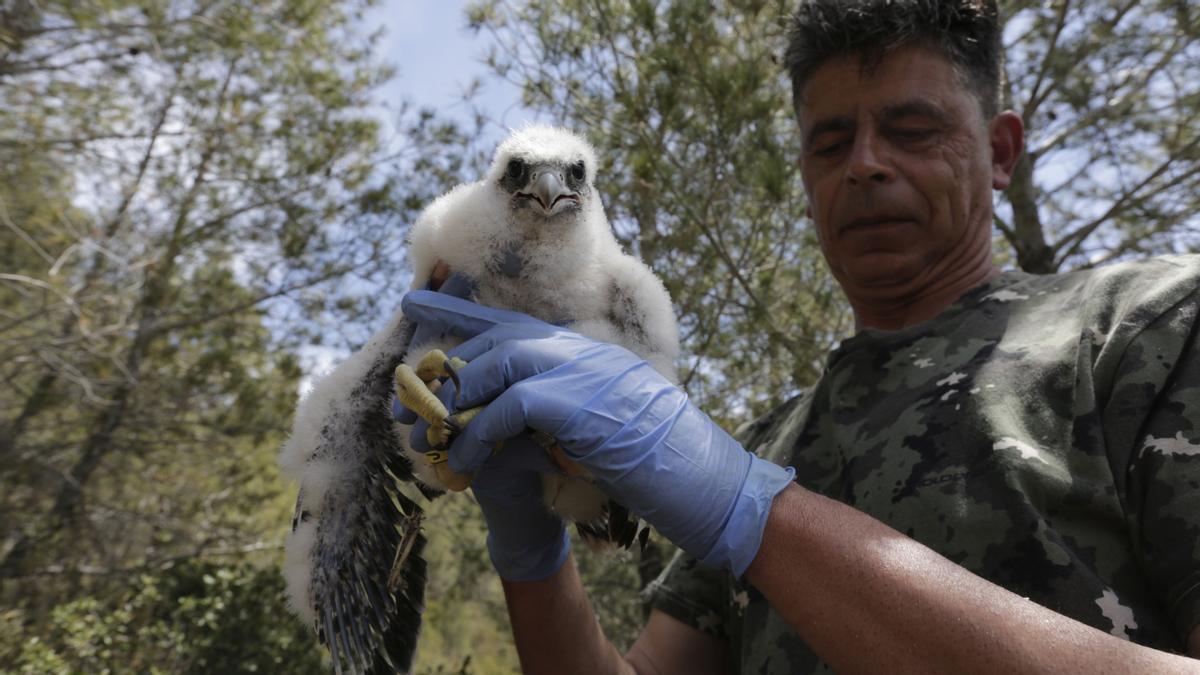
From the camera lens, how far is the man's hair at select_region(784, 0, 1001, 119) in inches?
92.3

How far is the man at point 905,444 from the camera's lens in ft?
4.68

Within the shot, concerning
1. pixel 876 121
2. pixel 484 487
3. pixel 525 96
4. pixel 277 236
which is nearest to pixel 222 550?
pixel 277 236

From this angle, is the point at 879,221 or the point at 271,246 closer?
the point at 879,221

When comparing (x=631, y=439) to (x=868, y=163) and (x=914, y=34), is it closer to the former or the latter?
(x=868, y=163)

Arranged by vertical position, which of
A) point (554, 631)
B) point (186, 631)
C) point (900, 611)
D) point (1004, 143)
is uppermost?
point (1004, 143)

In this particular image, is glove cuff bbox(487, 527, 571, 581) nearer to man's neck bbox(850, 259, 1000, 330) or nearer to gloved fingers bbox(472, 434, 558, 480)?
gloved fingers bbox(472, 434, 558, 480)

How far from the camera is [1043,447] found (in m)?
1.68

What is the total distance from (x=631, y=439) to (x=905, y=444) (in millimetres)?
703

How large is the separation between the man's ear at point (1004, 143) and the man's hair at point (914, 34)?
0.05m

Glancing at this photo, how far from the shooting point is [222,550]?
7188mm

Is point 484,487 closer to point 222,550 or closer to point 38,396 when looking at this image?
point 222,550

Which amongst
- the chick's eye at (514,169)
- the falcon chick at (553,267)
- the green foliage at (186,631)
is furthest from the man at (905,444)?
the green foliage at (186,631)

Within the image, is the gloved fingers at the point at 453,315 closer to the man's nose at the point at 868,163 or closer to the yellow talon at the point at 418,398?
the yellow talon at the point at 418,398

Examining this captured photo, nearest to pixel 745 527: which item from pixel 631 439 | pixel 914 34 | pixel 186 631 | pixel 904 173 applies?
pixel 631 439
